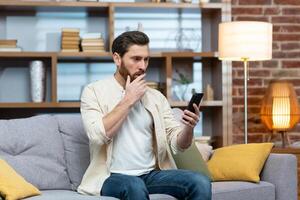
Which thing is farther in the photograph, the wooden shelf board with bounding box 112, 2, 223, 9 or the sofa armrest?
the wooden shelf board with bounding box 112, 2, 223, 9

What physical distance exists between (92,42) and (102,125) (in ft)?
7.72


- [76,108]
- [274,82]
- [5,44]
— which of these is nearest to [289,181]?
[274,82]

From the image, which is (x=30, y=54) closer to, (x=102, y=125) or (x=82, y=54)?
(x=82, y=54)

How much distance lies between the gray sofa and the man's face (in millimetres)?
659

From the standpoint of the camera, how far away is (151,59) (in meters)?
5.65

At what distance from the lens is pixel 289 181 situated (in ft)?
12.2

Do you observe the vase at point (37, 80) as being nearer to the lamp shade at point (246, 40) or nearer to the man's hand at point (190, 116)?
the lamp shade at point (246, 40)

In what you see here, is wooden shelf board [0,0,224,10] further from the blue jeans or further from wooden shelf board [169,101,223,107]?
the blue jeans

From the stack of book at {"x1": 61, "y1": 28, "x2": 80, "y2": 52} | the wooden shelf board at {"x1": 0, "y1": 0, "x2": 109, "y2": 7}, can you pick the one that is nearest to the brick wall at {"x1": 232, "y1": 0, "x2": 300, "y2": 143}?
the wooden shelf board at {"x1": 0, "y1": 0, "x2": 109, "y2": 7}

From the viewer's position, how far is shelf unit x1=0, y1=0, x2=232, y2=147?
5242mm

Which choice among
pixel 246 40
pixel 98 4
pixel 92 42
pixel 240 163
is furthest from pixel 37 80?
pixel 240 163

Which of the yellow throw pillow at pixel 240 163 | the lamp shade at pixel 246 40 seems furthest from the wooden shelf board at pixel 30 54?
the yellow throw pillow at pixel 240 163

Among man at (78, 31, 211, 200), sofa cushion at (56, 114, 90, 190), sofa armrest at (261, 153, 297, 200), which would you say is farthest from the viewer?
sofa armrest at (261, 153, 297, 200)

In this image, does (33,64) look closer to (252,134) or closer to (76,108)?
(76,108)
